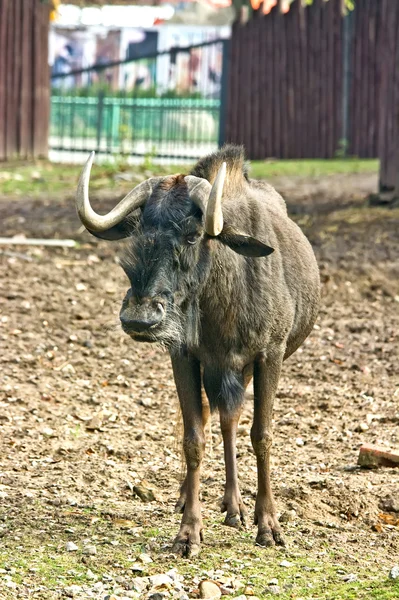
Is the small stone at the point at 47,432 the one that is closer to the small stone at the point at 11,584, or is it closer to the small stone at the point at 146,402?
the small stone at the point at 146,402

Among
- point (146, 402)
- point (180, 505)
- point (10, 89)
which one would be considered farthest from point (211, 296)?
point (10, 89)

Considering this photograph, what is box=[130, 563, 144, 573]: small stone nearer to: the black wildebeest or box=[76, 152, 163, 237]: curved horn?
the black wildebeest

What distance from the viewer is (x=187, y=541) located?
5543 millimetres

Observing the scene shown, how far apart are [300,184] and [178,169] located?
2.65 metres

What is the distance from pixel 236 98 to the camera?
72.4 feet

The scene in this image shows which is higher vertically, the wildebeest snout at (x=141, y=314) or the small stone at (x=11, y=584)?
the wildebeest snout at (x=141, y=314)

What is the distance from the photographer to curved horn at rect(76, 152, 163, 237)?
17.8ft

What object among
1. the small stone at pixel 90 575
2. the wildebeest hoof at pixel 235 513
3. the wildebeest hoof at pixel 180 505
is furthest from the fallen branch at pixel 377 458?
the small stone at pixel 90 575

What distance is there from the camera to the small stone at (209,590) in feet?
16.2

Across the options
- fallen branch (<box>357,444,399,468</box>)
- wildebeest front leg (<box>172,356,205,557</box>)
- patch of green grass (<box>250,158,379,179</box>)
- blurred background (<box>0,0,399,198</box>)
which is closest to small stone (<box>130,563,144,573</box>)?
wildebeest front leg (<box>172,356,205,557</box>)

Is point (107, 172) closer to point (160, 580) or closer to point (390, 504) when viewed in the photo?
point (390, 504)

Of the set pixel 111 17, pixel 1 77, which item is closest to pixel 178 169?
pixel 1 77

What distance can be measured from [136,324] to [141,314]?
0.17 ft

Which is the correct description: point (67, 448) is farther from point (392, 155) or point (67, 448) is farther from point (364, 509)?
point (392, 155)
